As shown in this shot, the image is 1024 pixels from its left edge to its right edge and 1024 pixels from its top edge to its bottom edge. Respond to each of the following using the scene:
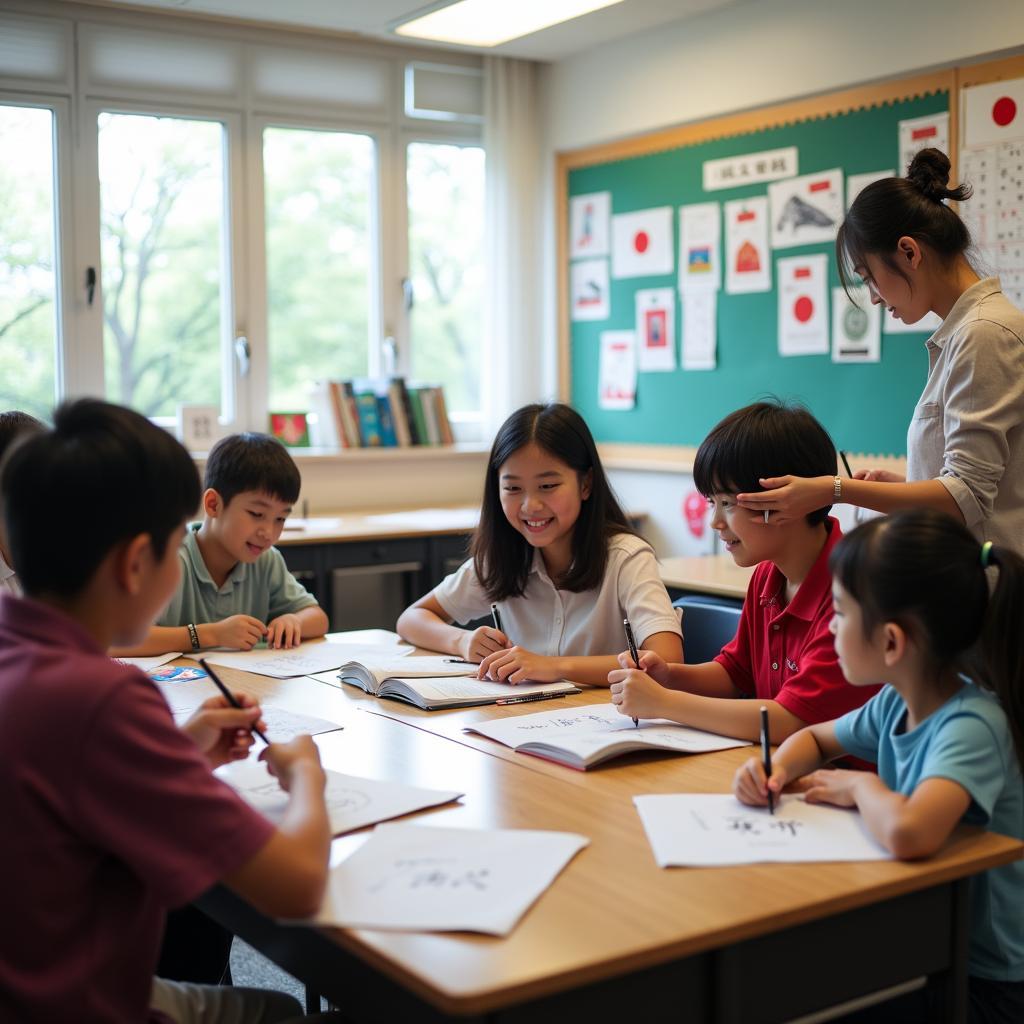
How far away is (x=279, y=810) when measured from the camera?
1.43 meters

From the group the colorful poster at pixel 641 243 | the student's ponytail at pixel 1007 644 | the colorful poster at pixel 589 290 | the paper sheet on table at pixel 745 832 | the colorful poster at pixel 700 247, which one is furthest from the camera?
the colorful poster at pixel 589 290

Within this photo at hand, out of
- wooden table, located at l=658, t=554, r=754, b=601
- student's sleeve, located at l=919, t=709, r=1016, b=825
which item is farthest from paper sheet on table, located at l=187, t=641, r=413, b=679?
student's sleeve, located at l=919, t=709, r=1016, b=825

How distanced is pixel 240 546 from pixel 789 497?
4.16 ft

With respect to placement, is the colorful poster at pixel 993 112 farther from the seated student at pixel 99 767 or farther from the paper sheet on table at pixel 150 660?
the seated student at pixel 99 767

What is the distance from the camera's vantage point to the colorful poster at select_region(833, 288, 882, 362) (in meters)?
4.09

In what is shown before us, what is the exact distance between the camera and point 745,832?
1371 millimetres

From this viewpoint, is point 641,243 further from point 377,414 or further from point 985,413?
point 985,413

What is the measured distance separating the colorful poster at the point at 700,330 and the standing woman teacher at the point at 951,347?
244 centimetres

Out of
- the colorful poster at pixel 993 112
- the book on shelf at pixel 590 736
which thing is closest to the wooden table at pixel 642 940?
the book on shelf at pixel 590 736

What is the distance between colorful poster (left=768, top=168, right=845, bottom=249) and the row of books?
1.63 meters

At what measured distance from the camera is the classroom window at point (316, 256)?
16.6ft

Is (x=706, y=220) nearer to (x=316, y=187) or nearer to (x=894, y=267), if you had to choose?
(x=316, y=187)

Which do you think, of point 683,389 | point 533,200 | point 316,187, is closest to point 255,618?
point 683,389

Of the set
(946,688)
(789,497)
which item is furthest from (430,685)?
(946,688)
